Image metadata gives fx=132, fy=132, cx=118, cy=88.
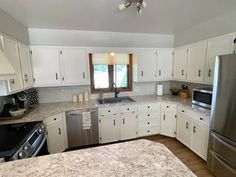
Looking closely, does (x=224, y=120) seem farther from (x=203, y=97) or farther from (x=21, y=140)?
(x=21, y=140)

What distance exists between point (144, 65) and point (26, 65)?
8.03 feet

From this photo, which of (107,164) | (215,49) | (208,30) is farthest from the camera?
(208,30)

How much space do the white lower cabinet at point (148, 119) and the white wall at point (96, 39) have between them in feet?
4.97

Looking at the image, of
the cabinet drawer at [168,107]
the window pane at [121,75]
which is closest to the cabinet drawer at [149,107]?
the cabinet drawer at [168,107]

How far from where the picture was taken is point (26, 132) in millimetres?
1633

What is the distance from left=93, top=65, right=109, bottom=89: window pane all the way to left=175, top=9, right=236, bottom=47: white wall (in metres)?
1.96

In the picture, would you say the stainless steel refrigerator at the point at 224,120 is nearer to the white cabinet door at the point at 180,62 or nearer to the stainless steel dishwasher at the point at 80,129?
the white cabinet door at the point at 180,62

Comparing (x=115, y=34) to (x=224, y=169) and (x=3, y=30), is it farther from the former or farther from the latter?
(x=224, y=169)

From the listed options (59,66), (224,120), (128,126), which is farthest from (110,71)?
(224,120)

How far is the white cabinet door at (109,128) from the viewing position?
282cm

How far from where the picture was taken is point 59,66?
9.00 feet

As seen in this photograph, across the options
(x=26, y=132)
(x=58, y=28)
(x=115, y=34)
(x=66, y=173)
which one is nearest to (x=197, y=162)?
(x=66, y=173)

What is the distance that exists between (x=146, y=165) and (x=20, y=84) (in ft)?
7.11

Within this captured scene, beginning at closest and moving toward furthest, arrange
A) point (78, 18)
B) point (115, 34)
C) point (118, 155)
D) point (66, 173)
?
point (66, 173), point (118, 155), point (78, 18), point (115, 34)
